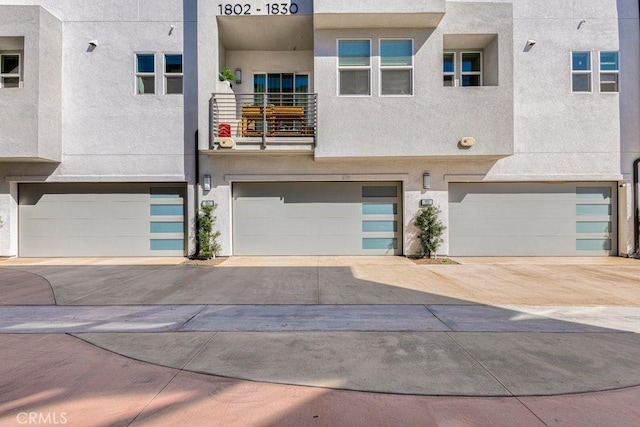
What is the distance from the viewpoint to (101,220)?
9.91 metres

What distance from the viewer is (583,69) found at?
9.55 metres

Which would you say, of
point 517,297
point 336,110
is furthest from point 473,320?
point 336,110

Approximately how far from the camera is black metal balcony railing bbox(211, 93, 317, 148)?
8.98 m

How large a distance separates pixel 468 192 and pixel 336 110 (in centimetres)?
469

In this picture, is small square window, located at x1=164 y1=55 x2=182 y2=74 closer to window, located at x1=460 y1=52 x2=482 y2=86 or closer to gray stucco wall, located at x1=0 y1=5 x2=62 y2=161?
gray stucco wall, located at x1=0 y1=5 x2=62 y2=161

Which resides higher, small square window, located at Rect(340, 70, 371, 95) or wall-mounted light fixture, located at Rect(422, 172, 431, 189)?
small square window, located at Rect(340, 70, 371, 95)

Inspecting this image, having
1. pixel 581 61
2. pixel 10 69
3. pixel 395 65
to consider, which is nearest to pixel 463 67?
pixel 395 65

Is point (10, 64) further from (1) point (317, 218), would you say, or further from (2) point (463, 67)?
(2) point (463, 67)

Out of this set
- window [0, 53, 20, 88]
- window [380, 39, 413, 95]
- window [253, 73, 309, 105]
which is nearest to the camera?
window [380, 39, 413, 95]

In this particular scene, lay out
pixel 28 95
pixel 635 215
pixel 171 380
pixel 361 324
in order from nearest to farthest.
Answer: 1. pixel 171 380
2. pixel 361 324
3. pixel 28 95
4. pixel 635 215

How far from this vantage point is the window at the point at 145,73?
9562 millimetres

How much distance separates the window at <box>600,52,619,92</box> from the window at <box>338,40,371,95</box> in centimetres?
691

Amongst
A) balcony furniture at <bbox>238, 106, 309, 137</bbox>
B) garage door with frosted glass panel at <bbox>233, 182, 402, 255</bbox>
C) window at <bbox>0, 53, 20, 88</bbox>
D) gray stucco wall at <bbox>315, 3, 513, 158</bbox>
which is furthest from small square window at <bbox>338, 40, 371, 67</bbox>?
window at <bbox>0, 53, 20, 88</bbox>

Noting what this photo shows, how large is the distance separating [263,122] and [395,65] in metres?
3.88
